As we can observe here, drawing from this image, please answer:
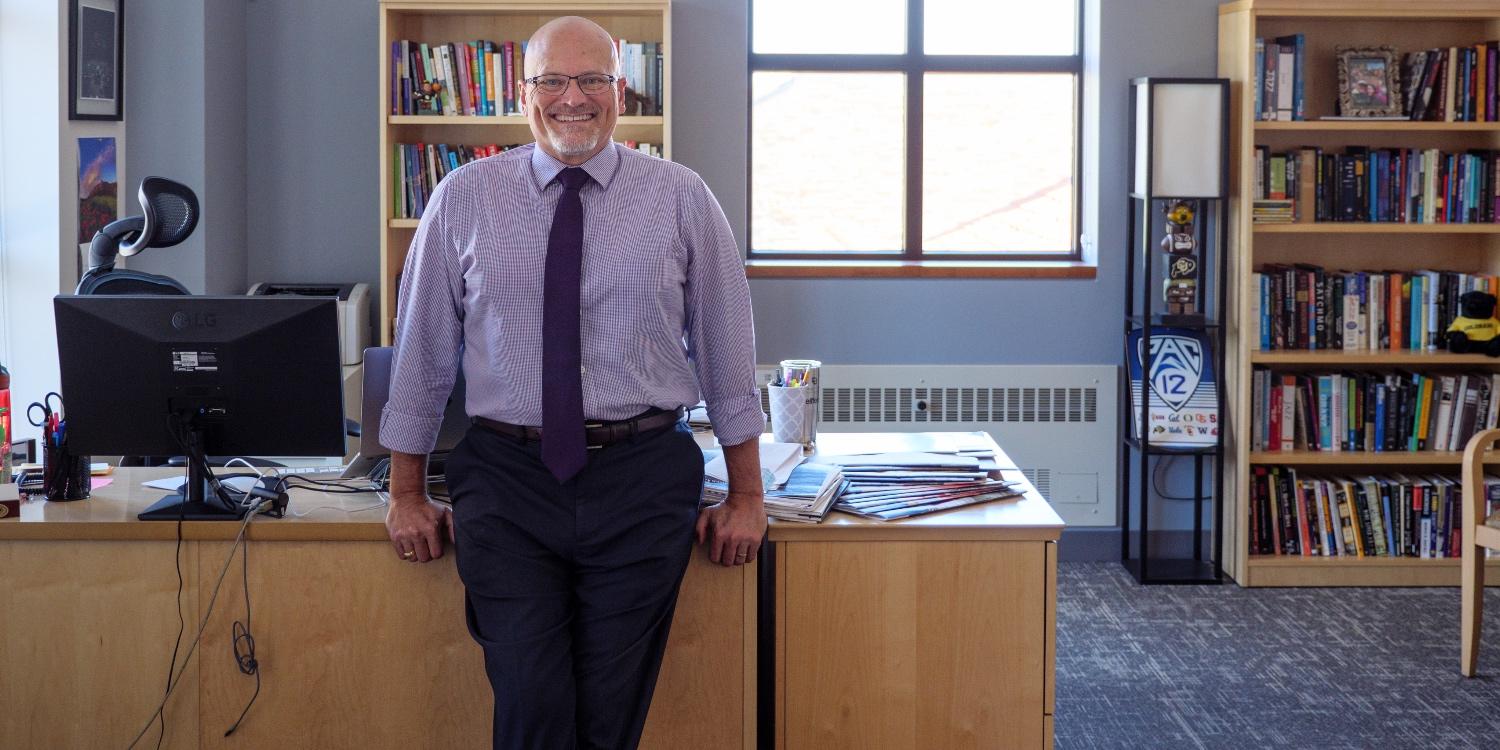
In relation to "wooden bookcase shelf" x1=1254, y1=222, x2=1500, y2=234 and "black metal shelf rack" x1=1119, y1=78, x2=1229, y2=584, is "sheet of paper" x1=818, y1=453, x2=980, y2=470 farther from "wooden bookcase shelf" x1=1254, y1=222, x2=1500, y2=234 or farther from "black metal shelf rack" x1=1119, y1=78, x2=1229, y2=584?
"wooden bookcase shelf" x1=1254, y1=222, x2=1500, y2=234

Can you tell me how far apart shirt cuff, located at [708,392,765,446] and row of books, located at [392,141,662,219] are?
2469mm

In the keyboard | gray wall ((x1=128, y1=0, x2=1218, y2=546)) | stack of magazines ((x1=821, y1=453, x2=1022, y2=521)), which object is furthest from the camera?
gray wall ((x1=128, y1=0, x2=1218, y2=546))

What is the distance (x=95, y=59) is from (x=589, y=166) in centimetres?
278

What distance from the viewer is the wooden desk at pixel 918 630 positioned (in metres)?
2.37

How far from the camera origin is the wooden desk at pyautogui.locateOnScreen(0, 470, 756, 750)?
7.72 feet

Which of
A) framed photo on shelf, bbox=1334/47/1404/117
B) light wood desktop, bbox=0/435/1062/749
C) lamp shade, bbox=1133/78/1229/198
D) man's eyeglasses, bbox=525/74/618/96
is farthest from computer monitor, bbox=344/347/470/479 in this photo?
framed photo on shelf, bbox=1334/47/1404/117

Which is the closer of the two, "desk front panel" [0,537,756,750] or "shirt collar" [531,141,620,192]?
"shirt collar" [531,141,620,192]

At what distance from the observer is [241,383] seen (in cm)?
234

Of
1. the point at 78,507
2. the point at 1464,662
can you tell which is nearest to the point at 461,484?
the point at 78,507

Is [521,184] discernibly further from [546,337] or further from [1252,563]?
[1252,563]

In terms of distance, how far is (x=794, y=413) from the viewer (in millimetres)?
2979

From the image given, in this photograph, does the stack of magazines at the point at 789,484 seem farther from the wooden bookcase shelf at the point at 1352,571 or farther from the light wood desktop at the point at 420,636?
the wooden bookcase shelf at the point at 1352,571

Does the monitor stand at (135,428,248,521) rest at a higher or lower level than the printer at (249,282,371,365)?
lower

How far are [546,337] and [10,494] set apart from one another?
40.2 inches
